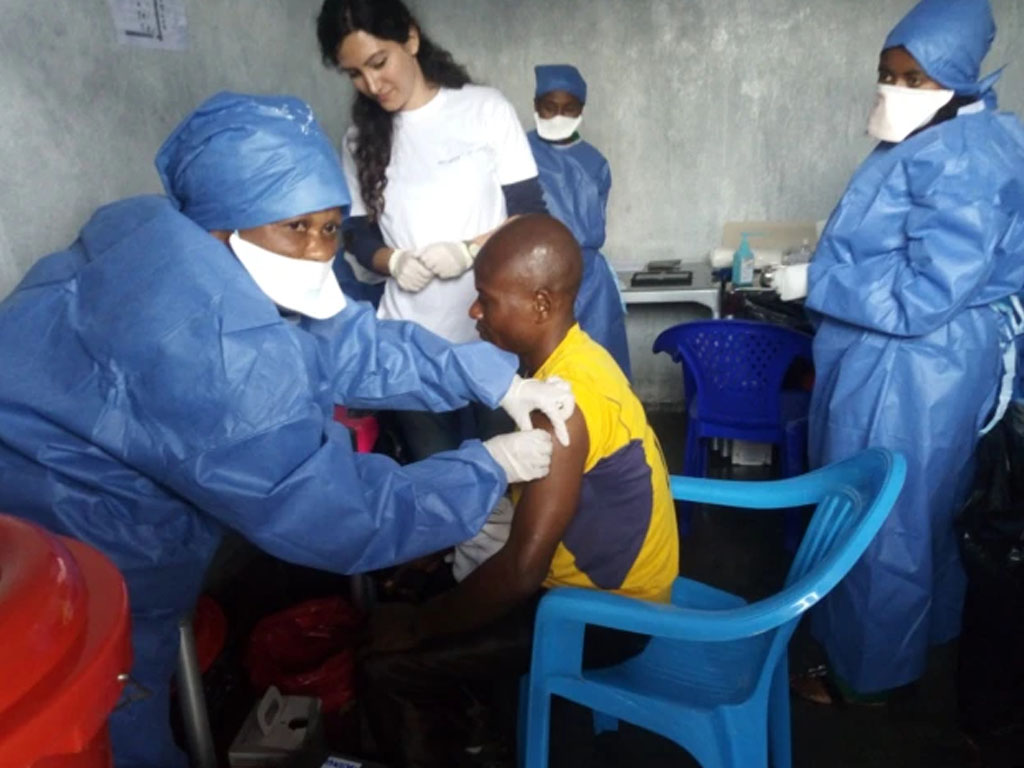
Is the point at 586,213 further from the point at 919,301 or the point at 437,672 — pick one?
the point at 437,672

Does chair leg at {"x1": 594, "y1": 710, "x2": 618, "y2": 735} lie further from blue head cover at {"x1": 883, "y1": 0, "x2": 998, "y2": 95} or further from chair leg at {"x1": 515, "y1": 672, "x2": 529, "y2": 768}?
blue head cover at {"x1": 883, "y1": 0, "x2": 998, "y2": 95}

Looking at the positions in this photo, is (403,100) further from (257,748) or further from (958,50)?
(257,748)

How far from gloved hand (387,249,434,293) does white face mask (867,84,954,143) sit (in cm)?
100

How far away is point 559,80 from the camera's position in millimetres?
2770

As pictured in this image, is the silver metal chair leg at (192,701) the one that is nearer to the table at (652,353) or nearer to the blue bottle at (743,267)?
the blue bottle at (743,267)

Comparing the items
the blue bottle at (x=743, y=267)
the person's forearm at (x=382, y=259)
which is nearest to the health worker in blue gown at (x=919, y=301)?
the person's forearm at (x=382, y=259)

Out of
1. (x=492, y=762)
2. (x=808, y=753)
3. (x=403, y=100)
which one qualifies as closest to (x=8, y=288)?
(x=403, y=100)

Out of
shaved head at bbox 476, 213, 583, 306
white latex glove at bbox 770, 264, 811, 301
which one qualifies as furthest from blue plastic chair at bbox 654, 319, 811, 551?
shaved head at bbox 476, 213, 583, 306

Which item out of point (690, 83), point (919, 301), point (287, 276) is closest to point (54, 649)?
point (287, 276)

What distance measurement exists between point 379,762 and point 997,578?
119cm

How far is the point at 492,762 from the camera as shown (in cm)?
149

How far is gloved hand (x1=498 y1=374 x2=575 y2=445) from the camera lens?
47.6 inches

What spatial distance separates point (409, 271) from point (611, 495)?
77cm

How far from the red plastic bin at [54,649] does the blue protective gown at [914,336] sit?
1.45 metres
